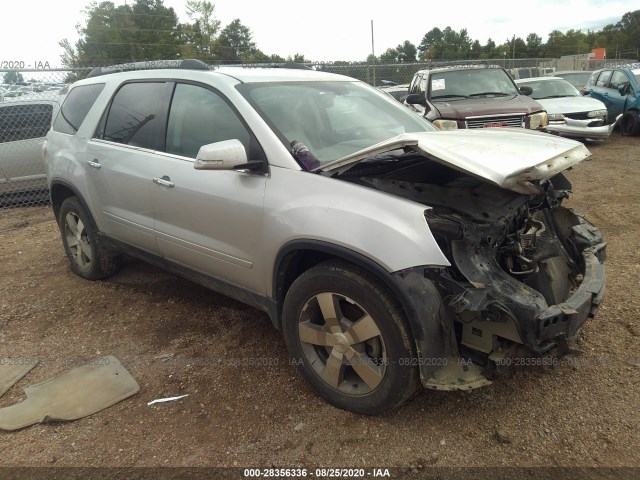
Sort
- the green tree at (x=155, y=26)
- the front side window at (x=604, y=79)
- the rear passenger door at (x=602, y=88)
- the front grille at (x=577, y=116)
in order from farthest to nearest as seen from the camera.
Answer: the green tree at (x=155, y=26) → the front side window at (x=604, y=79) → the rear passenger door at (x=602, y=88) → the front grille at (x=577, y=116)

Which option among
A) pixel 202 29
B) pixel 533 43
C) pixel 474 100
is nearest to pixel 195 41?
pixel 202 29

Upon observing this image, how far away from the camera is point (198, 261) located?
3314mm

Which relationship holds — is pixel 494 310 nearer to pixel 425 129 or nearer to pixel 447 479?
pixel 447 479

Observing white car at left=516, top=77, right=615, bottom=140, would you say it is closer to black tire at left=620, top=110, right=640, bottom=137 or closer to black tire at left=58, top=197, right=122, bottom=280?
black tire at left=620, top=110, right=640, bottom=137

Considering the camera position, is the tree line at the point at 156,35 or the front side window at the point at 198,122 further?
the tree line at the point at 156,35

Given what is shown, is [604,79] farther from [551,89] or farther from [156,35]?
[156,35]

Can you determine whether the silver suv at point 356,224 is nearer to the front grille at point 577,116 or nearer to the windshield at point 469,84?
the windshield at point 469,84

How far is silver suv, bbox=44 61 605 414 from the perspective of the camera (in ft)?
7.50

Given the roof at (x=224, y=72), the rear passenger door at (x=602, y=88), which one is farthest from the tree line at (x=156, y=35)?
the roof at (x=224, y=72)

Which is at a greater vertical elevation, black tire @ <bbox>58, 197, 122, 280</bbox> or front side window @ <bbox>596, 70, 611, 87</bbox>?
front side window @ <bbox>596, 70, 611, 87</bbox>

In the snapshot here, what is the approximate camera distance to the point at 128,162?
144 inches

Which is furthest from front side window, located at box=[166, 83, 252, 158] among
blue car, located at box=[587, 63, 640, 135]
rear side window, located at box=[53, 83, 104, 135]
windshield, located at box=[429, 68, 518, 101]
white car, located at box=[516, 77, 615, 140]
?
blue car, located at box=[587, 63, 640, 135]

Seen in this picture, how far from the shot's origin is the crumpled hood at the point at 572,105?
1062cm

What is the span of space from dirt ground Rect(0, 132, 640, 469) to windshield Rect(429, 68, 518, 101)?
202 inches
